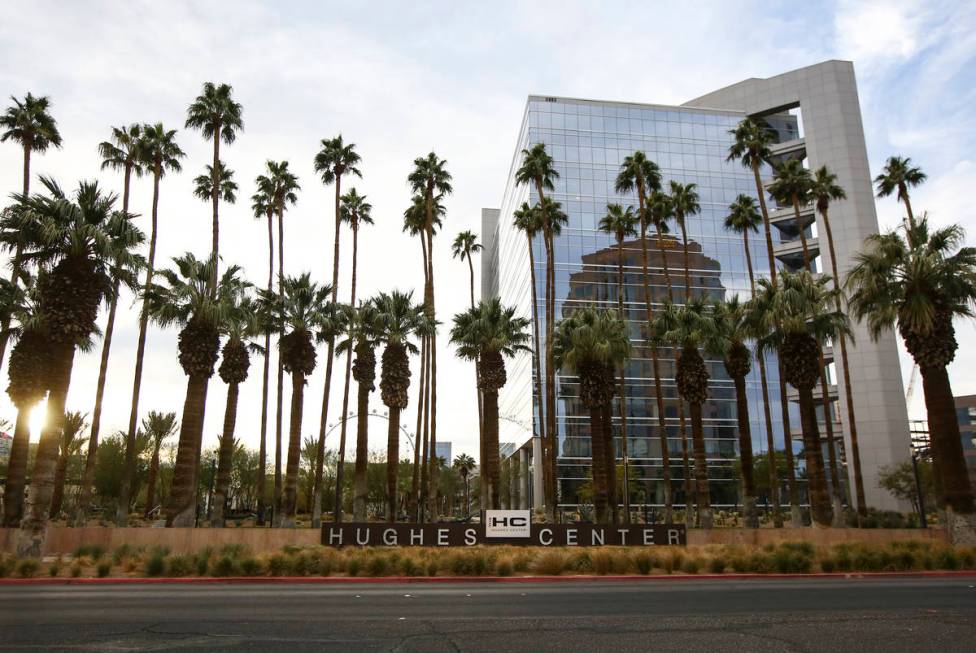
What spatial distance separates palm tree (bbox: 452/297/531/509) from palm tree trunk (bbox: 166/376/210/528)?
14.8 meters

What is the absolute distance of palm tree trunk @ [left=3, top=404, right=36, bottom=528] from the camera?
2858cm

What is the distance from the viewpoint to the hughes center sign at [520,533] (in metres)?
26.7

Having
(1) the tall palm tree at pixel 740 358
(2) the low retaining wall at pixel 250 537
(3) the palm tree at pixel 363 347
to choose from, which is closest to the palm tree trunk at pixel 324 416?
(3) the palm tree at pixel 363 347

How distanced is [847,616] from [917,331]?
68.3ft

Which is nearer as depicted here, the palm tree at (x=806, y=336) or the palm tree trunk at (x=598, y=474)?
the palm tree at (x=806, y=336)

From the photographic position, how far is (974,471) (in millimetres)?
102125

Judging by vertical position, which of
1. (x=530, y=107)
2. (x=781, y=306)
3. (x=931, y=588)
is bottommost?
(x=931, y=588)

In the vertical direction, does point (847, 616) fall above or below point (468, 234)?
below

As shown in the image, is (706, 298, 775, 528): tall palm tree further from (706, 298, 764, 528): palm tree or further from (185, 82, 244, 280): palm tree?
(185, 82, 244, 280): palm tree

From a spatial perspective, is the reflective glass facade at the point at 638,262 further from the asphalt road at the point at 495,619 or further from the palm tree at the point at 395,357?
the asphalt road at the point at 495,619

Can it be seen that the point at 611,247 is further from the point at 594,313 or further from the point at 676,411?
the point at 594,313

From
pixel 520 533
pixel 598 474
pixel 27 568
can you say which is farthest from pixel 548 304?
pixel 27 568

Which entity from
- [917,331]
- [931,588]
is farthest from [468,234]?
[931,588]

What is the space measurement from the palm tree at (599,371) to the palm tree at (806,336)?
7.52m
